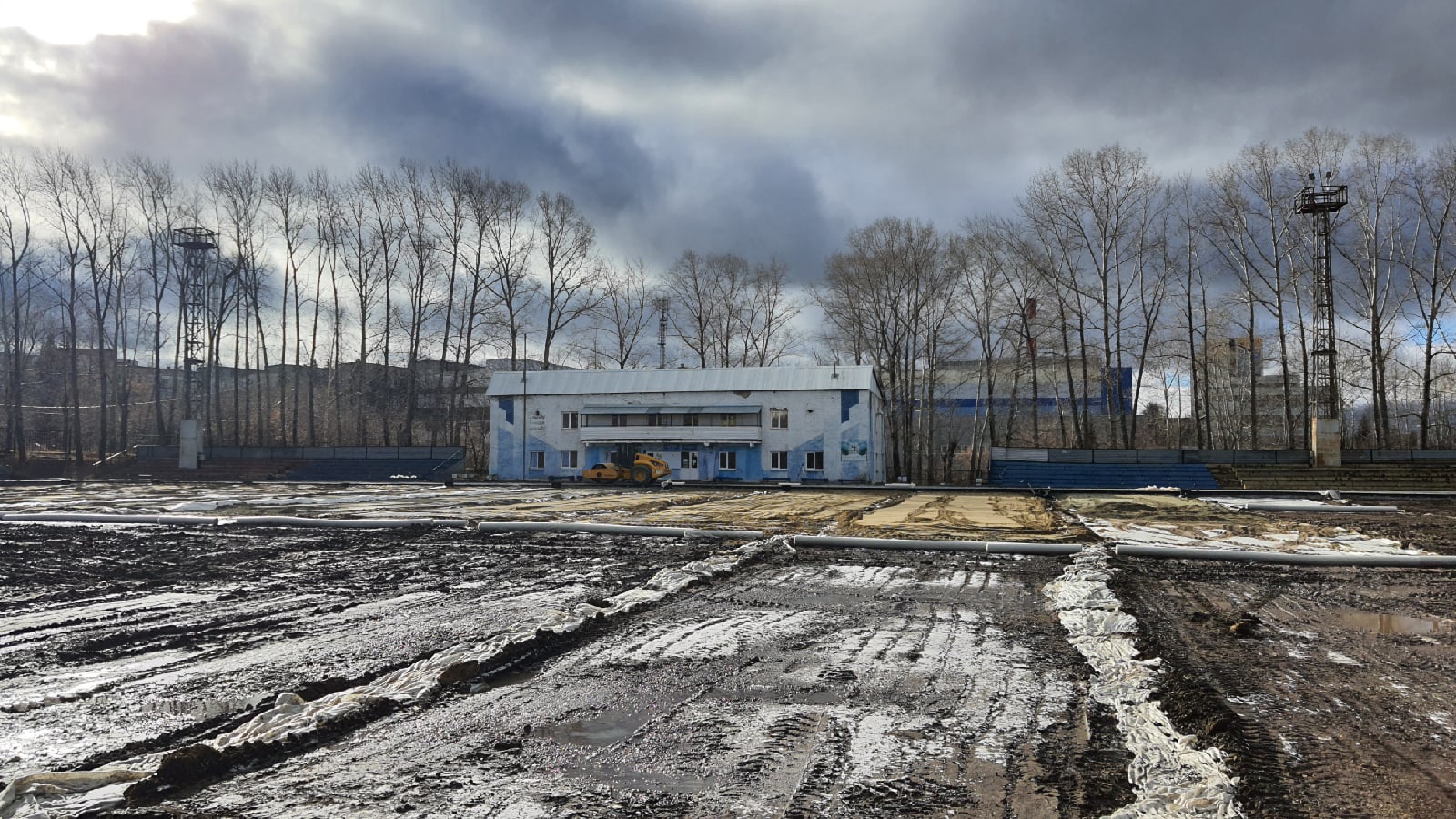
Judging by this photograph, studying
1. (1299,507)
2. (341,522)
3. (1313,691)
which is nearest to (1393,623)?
(1313,691)

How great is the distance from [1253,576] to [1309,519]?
43.2ft

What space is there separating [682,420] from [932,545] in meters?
34.9

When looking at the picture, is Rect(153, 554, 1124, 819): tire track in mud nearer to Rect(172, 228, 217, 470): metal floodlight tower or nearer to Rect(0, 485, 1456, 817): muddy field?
Rect(0, 485, 1456, 817): muddy field

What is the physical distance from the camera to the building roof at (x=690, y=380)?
159 feet

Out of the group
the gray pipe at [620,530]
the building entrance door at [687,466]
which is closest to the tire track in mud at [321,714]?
the gray pipe at [620,530]

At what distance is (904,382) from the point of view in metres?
55.4

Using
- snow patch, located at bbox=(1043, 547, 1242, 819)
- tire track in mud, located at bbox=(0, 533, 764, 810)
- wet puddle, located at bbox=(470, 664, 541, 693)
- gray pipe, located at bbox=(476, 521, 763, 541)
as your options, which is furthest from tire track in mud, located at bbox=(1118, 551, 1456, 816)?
gray pipe, located at bbox=(476, 521, 763, 541)

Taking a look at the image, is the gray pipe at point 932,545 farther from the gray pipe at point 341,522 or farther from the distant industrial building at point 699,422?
the distant industrial building at point 699,422

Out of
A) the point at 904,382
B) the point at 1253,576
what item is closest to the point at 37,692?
the point at 1253,576

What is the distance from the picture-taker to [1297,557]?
1384 cm

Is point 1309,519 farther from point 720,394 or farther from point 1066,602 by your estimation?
point 720,394

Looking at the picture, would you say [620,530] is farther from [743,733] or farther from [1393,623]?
[743,733]

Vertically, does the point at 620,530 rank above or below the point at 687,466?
below

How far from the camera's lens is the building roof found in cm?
4856
